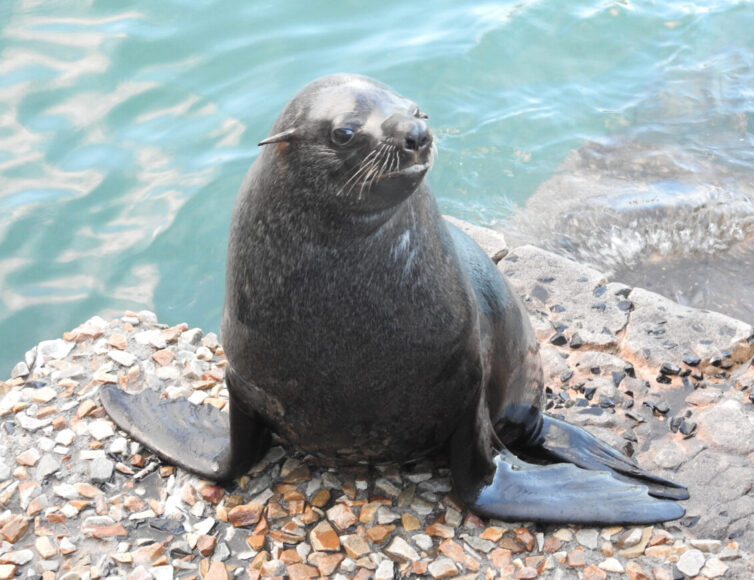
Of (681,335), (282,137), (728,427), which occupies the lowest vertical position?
(728,427)

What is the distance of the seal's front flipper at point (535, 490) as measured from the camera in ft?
12.6

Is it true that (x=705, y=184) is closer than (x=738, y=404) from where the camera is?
No

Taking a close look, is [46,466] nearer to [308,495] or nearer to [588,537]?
[308,495]

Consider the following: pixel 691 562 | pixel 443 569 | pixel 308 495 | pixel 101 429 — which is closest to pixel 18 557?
pixel 101 429

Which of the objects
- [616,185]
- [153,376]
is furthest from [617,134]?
[153,376]

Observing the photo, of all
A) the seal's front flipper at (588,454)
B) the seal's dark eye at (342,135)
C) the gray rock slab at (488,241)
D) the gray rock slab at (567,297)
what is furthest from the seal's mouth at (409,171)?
the gray rock slab at (488,241)

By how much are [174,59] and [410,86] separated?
2710 millimetres

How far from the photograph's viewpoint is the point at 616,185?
9484 mm

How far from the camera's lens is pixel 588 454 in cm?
440

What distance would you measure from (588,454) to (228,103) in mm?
6666

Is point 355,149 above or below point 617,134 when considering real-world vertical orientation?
above

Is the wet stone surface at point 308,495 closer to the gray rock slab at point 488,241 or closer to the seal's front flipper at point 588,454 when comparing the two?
the seal's front flipper at point 588,454

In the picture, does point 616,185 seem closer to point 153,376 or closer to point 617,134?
point 617,134

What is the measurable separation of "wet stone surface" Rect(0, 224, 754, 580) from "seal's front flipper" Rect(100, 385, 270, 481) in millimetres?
87
